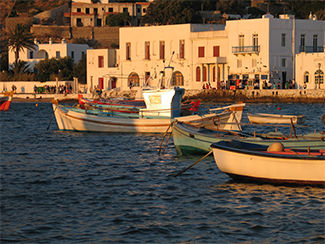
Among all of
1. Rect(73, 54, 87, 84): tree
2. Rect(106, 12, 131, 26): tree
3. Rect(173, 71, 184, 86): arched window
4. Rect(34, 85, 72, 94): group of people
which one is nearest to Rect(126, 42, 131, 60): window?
Rect(173, 71, 184, 86): arched window

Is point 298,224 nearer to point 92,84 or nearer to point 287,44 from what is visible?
point 287,44

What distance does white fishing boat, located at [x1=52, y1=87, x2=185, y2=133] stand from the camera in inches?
1047

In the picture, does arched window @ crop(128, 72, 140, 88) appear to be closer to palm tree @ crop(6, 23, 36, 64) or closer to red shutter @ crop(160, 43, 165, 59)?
red shutter @ crop(160, 43, 165, 59)

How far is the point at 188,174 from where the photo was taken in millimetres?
15750

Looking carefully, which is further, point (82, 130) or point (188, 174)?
point (82, 130)

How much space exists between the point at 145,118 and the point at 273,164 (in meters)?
14.5

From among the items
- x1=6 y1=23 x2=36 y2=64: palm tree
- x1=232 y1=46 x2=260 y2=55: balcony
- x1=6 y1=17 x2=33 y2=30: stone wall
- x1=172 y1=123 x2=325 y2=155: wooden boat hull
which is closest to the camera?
x1=172 y1=123 x2=325 y2=155: wooden boat hull

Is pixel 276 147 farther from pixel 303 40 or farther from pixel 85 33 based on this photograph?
pixel 85 33

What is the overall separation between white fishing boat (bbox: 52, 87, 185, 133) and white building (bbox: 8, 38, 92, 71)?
5328 centimetres

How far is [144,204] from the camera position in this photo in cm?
1219

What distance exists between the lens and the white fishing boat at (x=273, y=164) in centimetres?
1287

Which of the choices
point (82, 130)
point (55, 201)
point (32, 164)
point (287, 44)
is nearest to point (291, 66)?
point (287, 44)

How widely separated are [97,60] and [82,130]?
1636 inches

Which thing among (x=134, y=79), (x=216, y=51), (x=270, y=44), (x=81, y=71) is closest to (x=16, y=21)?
(x=81, y=71)
